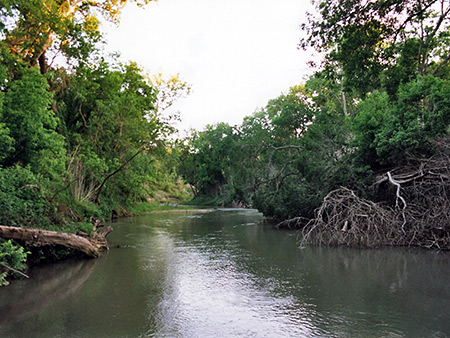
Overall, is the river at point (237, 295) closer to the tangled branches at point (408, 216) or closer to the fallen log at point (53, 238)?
the fallen log at point (53, 238)

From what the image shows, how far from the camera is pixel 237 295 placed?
6328 mm

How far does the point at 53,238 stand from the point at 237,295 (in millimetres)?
4607

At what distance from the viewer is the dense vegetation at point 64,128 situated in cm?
877

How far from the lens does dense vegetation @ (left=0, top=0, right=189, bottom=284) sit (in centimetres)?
877

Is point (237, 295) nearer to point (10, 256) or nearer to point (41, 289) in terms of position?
point (41, 289)

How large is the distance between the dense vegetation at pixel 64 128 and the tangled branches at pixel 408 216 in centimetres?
785

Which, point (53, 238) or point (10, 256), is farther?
point (53, 238)

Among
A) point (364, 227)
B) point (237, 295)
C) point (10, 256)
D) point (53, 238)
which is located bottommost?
point (237, 295)

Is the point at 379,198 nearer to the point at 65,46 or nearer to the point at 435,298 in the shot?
the point at 435,298

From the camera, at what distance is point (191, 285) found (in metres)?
7.07

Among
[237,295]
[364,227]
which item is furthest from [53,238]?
[364,227]

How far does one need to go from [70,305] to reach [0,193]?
3.43 metres

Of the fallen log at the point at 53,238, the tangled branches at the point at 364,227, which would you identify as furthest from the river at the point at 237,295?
the tangled branches at the point at 364,227

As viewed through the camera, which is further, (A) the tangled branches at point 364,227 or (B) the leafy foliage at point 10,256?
(A) the tangled branches at point 364,227
